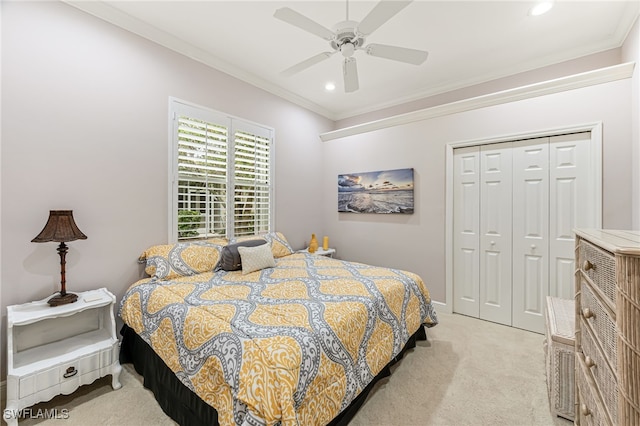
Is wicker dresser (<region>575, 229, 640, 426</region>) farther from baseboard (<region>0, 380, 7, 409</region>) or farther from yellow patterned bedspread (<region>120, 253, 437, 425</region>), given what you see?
baseboard (<region>0, 380, 7, 409</region>)

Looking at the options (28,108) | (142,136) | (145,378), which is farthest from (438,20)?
(145,378)

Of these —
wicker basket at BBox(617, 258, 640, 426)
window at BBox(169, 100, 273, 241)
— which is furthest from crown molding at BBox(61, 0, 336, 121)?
wicker basket at BBox(617, 258, 640, 426)

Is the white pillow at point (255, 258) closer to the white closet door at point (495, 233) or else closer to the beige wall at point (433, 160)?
the beige wall at point (433, 160)

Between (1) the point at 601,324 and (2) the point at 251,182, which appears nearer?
(1) the point at 601,324

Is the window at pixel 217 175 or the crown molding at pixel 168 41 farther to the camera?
the window at pixel 217 175

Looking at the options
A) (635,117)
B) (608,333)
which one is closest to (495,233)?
(635,117)

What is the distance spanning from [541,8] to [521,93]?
0.84 m

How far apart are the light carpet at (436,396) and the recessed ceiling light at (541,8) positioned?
2.95m

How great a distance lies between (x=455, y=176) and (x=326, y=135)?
82.8 inches

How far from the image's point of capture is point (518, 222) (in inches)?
118

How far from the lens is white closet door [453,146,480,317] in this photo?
10.8 ft

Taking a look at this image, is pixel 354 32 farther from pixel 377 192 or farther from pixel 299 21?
pixel 377 192

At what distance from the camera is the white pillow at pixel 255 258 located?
274cm

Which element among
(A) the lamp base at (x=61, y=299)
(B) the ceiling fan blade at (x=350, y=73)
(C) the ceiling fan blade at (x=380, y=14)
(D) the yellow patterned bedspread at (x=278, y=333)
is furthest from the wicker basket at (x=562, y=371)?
(A) the lamp base at (x=61, y=299)
